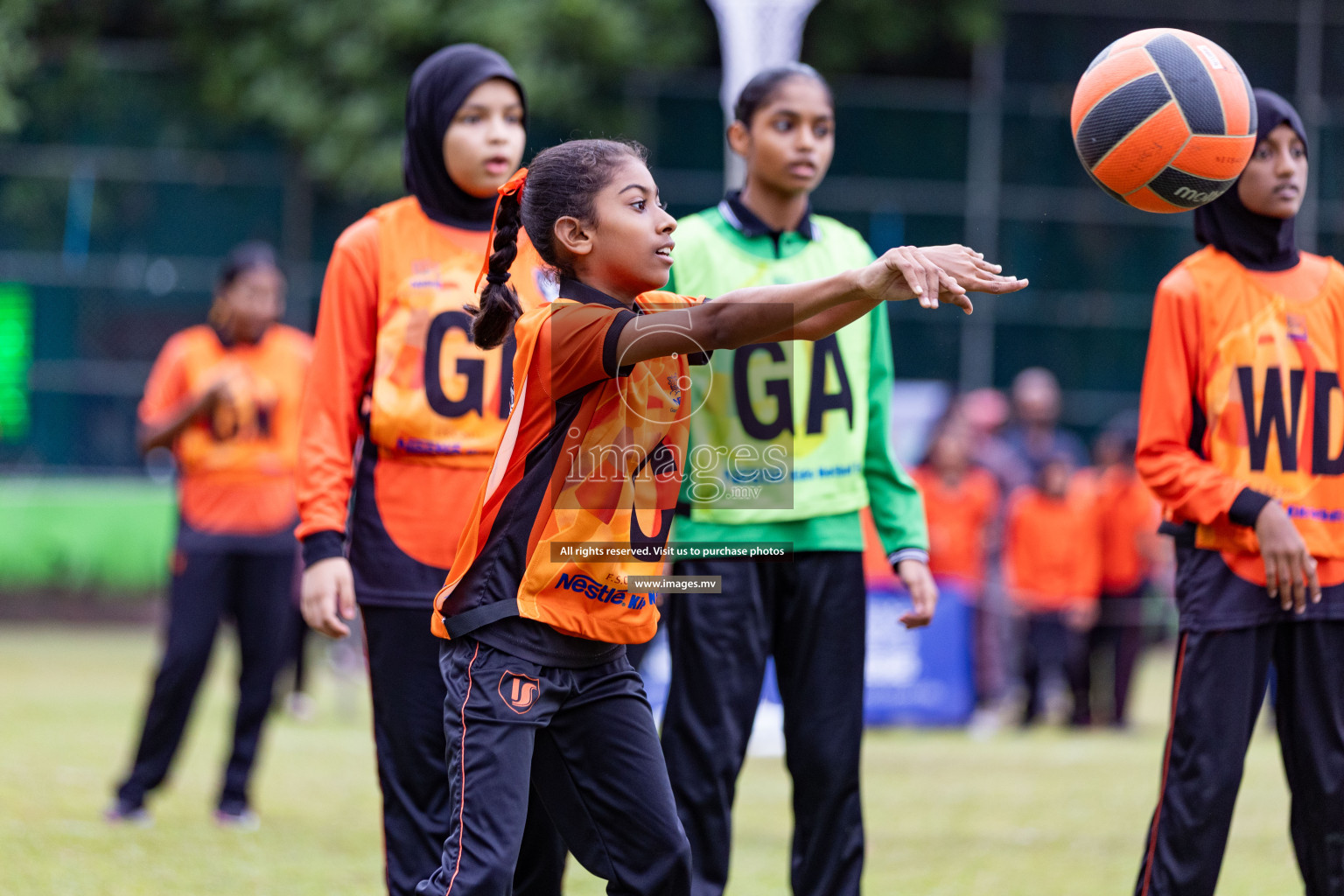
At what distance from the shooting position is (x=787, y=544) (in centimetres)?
483

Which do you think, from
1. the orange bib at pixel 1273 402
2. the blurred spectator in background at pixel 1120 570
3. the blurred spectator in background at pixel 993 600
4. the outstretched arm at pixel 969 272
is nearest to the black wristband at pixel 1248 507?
the orange bib at pixel 1273 402

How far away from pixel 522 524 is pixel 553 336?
45 cm

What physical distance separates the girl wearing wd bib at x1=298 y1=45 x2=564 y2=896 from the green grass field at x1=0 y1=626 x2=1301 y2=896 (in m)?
1.79

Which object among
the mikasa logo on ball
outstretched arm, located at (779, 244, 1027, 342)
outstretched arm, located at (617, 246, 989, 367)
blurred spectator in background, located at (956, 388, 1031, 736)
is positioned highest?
the mikasa logo on ball

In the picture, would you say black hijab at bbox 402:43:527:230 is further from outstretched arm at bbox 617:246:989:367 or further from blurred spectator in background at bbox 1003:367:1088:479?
blurred spectator in background at bbox 1003:367:1088:479

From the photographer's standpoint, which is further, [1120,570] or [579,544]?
[1120,570]

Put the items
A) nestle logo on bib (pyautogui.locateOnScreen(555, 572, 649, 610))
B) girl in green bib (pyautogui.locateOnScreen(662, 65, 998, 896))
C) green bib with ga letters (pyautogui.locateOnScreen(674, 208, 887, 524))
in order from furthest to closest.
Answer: green bib with ga letters (pyautogui.locateOnScreen(674, 208, 887, 524)) < girl in green bib (pyautogui.locateOnScreen(662, 65, 998, 896)) < nestle logo on bib (pyautogui.locateOnScreen(555, 572, 649, 610))

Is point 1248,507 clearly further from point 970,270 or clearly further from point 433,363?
point 433,363

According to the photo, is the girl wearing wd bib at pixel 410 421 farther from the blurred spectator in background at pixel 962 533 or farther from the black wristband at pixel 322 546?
the blurred spectator in background at pixel 962 533

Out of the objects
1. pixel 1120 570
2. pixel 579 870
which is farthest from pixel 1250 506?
pixel 1120 570

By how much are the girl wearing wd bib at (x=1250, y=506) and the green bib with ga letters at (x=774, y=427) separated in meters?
0.89

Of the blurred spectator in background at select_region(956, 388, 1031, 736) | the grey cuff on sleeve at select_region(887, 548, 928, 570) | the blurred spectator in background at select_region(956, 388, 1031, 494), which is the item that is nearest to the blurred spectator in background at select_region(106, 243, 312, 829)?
the grey cuff on sleeve at select_region(887, 548, 928, 570)

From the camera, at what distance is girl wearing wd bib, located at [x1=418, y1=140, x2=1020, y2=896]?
3504 mm

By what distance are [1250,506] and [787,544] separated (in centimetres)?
133
